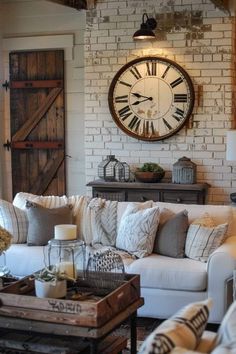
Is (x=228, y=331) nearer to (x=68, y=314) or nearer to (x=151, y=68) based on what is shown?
(x=68, y=314)

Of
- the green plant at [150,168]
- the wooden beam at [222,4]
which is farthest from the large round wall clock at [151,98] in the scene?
the wooden beam at [222,4]

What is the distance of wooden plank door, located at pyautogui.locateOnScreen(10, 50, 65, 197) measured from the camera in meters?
6.90

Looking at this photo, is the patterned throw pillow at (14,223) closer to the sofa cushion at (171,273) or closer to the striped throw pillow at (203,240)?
the sofa cushion at (171,273)

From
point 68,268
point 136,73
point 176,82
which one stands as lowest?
point 68,268

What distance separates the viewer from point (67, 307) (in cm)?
309

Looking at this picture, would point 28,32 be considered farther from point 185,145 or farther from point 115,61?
point 185,145

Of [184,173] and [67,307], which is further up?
[184,173]

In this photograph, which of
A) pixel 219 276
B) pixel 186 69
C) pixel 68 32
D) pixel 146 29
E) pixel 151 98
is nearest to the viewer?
pixel 219 276

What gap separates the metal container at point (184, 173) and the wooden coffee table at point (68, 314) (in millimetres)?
2874

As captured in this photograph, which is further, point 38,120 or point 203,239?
point 38,120

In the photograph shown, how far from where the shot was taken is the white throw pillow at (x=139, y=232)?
4469 mm

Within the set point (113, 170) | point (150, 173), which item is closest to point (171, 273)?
point (150, 173)

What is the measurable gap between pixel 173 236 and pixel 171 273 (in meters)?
0.38

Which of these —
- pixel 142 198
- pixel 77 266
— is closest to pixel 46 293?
pixel 77 266
